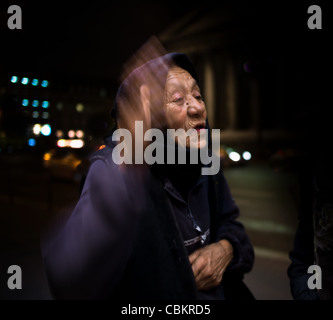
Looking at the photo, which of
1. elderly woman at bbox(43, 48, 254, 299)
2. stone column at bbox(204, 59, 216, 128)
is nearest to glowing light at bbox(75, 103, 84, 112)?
stone column at bbox(204, 59, 216, 128)

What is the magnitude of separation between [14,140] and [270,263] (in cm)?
5442

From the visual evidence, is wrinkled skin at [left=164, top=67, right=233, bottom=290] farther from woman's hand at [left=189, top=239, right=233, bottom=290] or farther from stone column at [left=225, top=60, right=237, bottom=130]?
stone column at [left=225, top=60, right=237, bottom=130]

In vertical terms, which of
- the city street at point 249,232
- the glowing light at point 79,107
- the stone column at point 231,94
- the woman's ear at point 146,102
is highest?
the glowing light at point 79,107

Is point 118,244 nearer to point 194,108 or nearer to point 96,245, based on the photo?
point 96,245

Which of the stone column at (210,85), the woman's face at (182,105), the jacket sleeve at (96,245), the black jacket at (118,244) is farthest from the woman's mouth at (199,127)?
the stone column at (210,85)

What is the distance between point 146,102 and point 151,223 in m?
0.52

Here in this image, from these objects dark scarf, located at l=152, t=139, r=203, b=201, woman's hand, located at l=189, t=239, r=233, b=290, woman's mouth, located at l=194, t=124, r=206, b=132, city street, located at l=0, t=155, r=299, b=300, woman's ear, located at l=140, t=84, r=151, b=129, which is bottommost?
city street, located at l=0, t=155, r=299, b=300

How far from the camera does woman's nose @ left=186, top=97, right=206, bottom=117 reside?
1.57m

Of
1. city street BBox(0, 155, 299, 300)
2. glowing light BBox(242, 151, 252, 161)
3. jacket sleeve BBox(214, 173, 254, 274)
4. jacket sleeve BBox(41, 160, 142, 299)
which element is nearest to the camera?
jacket sleeve BBox(41, 160, 142, 299)

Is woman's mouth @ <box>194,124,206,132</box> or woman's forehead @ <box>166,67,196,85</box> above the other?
woman's forehead @ <box>166,67,196,85</box>

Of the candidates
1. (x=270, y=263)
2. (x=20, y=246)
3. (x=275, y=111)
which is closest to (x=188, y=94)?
(x=270, y=263)

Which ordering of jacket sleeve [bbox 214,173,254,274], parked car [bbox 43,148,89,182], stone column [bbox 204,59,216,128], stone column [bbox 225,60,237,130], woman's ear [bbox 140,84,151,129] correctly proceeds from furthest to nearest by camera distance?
1. stone column [bbox 204,59,216,128]
2. stone column [bbox 225,60,237,130]
3. parked car [bbox 43,148,89,182]
4. jacket sleeve [bbox 214,173,254,274]
5. woman's ear [bbox 140,84,151,129]

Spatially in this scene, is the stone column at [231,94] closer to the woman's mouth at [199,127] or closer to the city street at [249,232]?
the city street at [249,232]

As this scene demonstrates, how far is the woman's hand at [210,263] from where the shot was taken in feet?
4.80
